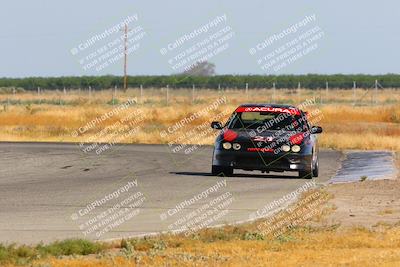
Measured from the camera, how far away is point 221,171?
26125 millimetres

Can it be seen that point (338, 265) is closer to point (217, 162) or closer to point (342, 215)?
point (342, 215)

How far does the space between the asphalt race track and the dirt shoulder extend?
125cm

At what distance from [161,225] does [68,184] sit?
8.34 metres

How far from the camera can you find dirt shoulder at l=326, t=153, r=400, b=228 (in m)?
16.7

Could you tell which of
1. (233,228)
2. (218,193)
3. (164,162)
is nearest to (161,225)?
(233,228)

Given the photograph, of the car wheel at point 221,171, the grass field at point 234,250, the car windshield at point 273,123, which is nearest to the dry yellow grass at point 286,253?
the grass field at point 234,250

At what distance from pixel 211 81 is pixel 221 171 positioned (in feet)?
391

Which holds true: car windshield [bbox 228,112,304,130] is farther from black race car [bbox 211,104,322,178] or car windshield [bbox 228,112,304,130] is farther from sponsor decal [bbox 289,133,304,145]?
sponsor decal [bbox 289,133,304,145]

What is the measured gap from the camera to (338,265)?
1198cm

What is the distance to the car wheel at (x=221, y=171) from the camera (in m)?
25.9
